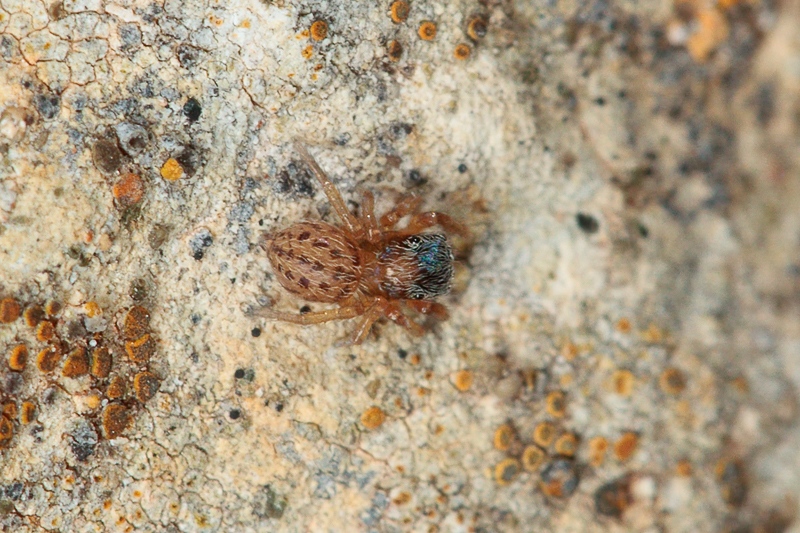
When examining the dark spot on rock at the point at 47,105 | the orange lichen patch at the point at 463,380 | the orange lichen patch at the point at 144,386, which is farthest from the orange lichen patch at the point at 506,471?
the dark spot on rock at the point at 47,105

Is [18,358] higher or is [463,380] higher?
[463,380]

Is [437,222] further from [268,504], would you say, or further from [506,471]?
[268,504]

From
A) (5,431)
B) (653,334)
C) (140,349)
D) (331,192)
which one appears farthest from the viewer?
(653,334)

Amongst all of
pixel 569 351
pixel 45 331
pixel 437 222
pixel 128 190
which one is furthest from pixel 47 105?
pixel 569 351

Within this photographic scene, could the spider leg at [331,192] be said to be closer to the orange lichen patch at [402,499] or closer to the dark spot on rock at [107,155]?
the dark spot on rock at [107,155]

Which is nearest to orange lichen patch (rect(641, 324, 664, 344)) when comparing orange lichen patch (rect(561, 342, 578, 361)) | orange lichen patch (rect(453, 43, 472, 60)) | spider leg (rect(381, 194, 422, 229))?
orange lichen patch (rect(561, 342, 578, 361))

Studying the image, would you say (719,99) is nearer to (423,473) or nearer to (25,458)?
(423,473)

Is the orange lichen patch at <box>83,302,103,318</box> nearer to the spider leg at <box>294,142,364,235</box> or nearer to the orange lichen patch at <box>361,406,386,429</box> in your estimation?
the spider leg at <box>294,142,364,235</box>
